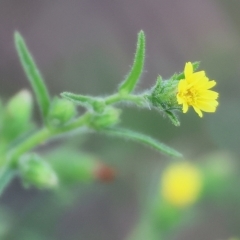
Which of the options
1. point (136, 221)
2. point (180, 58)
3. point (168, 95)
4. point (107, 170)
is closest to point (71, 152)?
point (107, 170)

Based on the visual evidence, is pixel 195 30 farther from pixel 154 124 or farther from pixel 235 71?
pixel 154 124

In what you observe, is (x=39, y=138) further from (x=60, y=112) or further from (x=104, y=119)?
(x=104, y=119)

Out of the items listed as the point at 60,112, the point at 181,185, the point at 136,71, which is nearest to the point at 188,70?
the point at 136,71

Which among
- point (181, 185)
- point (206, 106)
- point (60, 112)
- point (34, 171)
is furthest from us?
point (181, 185)

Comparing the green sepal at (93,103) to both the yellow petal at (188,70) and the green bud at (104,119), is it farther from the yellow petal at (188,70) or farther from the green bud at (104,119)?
the yellow petal at (188,70)

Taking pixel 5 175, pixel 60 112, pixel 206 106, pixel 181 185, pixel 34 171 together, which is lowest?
pixel 5 175

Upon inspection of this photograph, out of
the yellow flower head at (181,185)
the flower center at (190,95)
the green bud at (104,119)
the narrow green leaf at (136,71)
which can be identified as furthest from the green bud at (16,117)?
the yellow flower head at (181,185)
